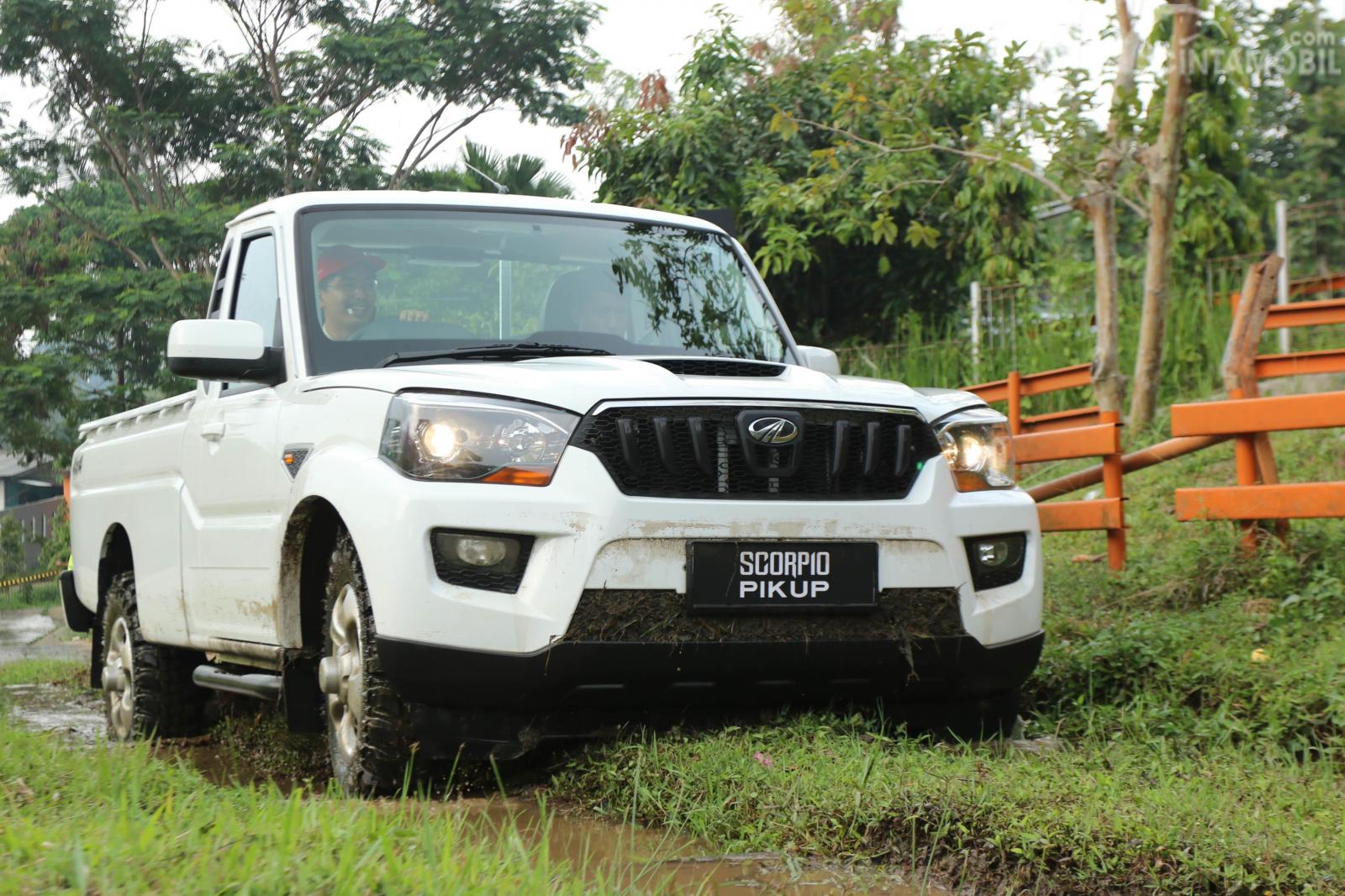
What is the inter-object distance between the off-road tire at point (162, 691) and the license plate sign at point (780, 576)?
3.22 m

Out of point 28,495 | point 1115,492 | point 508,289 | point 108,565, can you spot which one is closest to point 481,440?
point 508,289

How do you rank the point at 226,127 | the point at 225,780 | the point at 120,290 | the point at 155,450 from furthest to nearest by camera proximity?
the point at 226,127 → the point at 120,290 → the point at 155,450 → the point at 225,780

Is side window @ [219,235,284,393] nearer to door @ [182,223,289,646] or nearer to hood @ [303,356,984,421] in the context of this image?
door @ [182,223,289,646]

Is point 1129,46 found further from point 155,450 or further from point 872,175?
point 155,450

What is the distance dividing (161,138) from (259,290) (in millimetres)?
27176

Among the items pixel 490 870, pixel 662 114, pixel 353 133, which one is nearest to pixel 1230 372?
pixel 490 870

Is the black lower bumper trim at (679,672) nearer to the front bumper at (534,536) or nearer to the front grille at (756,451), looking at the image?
the front bumper at (534,536)

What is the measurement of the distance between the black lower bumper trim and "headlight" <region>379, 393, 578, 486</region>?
0.47 metres

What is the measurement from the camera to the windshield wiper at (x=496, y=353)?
5.16 metres

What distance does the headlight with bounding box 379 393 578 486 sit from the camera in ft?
14.3

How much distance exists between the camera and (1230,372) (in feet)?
27.4

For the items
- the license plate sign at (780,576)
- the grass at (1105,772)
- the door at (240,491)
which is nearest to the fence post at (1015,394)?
the grass at (1105,772)

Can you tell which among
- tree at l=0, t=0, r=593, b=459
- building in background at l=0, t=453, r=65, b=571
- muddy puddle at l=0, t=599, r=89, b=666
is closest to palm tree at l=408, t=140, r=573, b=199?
tree at l=0, t=0, r=593, b=459

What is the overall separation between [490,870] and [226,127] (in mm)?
30697
